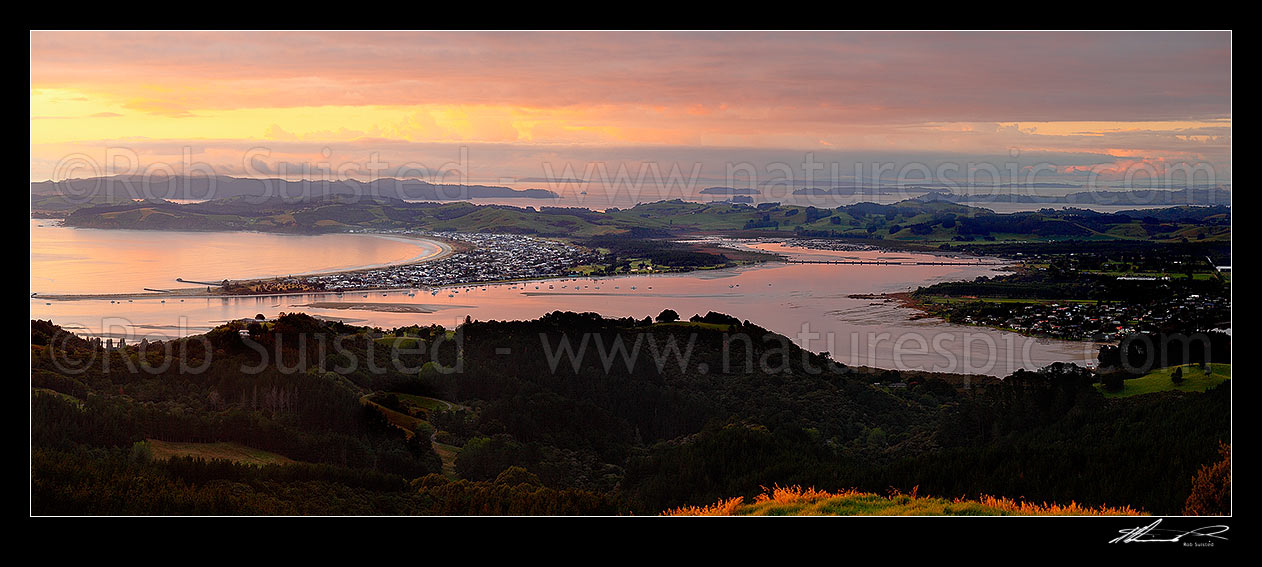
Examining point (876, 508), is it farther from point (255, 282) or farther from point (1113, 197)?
point (1113, 197)

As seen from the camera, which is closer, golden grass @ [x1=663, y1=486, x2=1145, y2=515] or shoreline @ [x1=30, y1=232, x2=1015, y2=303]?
golden grass @ [x1=663, y1=486, x2=1145, y2=515]

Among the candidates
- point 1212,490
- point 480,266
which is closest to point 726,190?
point 480,266

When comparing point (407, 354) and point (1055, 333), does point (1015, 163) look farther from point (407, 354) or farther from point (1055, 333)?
point (407, 354)

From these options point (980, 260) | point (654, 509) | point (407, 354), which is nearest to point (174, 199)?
point (407, 354)

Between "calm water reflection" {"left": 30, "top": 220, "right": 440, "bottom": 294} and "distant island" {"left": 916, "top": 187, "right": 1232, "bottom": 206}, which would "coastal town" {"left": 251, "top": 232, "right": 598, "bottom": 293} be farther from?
"distant island" {"left": 916, "top": 187, "right": 1232, "bottom": 206}
